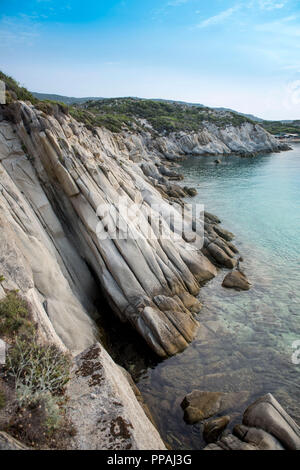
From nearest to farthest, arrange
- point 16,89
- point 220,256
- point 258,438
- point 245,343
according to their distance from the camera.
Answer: point 258,438, point 245,343, point 16,89, point 220,256

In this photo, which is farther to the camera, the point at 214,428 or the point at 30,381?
the point at 214,428

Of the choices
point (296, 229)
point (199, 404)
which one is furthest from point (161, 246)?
point (296, 229)

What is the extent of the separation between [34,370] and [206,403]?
7.84 meters

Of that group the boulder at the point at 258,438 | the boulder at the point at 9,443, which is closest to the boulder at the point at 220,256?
the boulder at the point at 258,438

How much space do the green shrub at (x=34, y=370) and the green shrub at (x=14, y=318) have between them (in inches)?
19.1

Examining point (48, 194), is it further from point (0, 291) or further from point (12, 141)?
point (0, 291)

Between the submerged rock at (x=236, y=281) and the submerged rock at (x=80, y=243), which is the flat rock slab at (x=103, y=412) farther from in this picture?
the submerged rock at (x=236, y=281)

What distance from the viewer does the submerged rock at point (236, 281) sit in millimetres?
21406

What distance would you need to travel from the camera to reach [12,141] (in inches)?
744

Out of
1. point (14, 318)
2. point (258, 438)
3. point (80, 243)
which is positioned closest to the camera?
point (14, 318)

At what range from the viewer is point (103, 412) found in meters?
8.08

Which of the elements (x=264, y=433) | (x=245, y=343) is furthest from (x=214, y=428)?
(x=245, y=343)

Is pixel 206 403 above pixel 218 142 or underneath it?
underneath

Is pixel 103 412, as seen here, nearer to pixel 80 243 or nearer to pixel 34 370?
pixel 34 370
